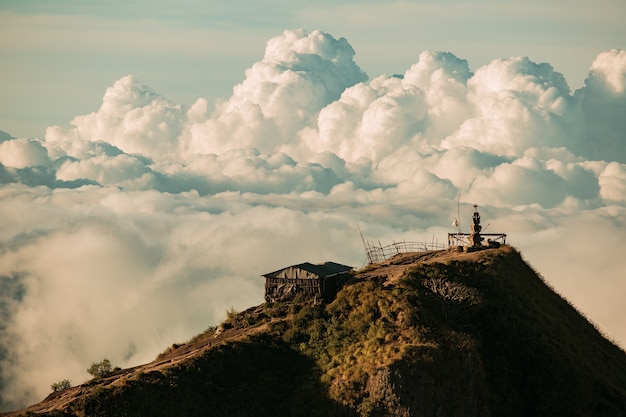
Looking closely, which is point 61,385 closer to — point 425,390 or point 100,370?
point 100,370

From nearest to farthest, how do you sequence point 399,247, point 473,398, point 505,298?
point 473,398, point 505,298, point 399,247

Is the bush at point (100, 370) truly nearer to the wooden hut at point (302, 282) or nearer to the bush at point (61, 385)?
the bush at point (61, 385)

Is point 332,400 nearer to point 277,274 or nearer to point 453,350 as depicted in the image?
point 453,350

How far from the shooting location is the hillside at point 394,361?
96.3 metres

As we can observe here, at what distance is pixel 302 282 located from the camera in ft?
394

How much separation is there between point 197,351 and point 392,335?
23.1 metres

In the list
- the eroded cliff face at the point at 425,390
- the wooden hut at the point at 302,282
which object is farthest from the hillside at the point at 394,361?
the wooden hut at the point at 302,282

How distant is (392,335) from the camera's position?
4065 inches

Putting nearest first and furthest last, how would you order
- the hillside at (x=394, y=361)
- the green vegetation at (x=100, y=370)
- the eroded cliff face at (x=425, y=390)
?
the eroded cliff face at (x=425, y=390), the hillside at (x=394, y=361), the green vegetation at (x=100, y=370)

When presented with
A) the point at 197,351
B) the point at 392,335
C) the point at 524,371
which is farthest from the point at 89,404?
the point at 524,371

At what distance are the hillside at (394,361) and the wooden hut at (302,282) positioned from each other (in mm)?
2338

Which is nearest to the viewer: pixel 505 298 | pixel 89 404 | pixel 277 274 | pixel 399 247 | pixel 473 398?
pixel 89 404

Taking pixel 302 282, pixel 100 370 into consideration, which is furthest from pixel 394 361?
pixel 100 370

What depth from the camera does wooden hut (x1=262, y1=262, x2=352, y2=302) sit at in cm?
→ 11850
